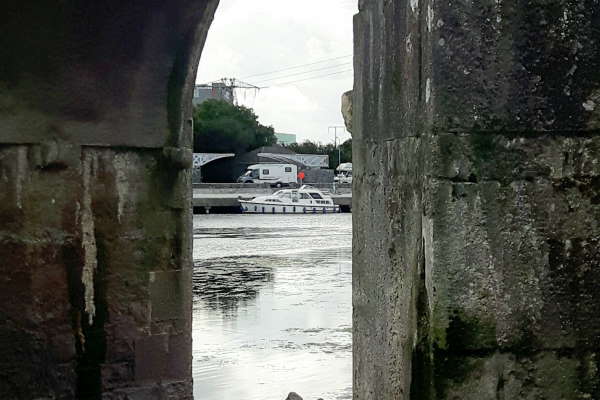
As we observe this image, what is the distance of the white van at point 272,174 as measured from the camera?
59125 millimetres

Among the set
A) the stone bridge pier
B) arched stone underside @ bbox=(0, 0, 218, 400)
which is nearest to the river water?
arched stone underside @ bbox=(0, 0, 218, 400)

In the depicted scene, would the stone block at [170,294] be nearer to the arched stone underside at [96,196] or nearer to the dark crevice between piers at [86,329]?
the arched stone underside at [96,196]

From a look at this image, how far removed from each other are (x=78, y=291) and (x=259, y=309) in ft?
26.9

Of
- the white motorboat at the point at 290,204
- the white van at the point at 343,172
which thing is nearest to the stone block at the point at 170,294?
the white motorboat at the point at 290,204

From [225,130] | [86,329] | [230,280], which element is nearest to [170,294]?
[86,329]

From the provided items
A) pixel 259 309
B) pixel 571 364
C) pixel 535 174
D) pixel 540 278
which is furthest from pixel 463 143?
pixel 259 309

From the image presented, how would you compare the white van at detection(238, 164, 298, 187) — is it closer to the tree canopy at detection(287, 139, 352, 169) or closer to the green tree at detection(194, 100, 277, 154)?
the green tree at detection(194, 100, 277, 154)

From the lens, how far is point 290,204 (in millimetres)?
46125

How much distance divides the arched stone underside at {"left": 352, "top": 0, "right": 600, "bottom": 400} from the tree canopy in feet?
240

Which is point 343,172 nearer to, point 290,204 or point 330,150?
point 330,150

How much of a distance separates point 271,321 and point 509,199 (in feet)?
35.0

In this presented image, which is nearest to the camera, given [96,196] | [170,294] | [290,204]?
[96,196]

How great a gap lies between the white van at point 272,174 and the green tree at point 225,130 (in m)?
3.10

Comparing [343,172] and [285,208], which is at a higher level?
[343,172]
